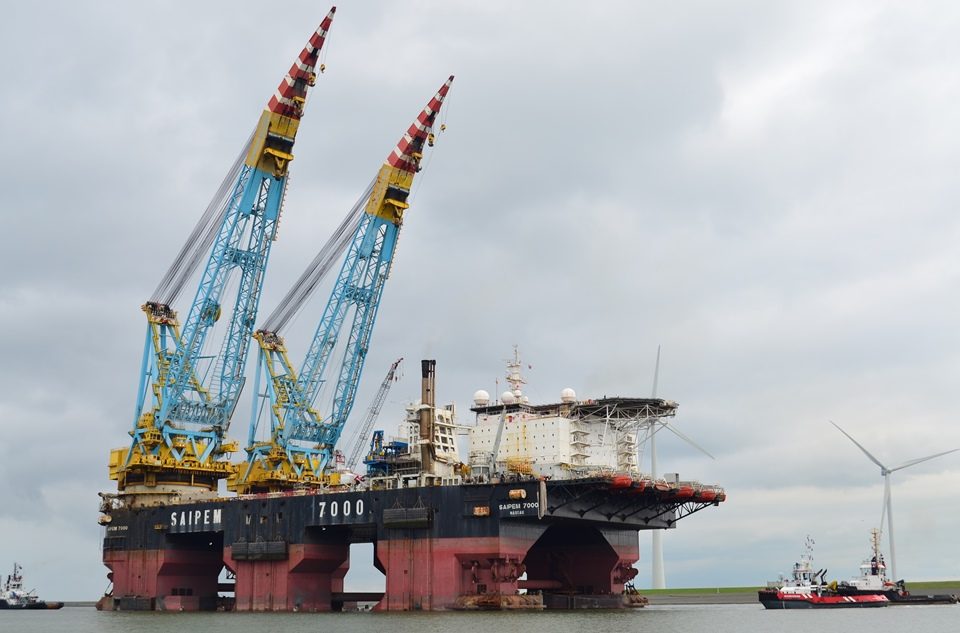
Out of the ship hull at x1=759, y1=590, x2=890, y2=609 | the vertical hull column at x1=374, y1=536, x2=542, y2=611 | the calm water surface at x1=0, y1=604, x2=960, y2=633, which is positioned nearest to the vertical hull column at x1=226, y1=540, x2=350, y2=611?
the calm water surface at x1=0, y1=604, x2=960, y2=633

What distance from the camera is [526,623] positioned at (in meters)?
44.6

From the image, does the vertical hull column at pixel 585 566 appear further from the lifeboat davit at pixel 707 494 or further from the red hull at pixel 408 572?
the lifeboat davit at pixel 707 494

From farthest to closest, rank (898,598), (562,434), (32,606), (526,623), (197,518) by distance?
1. (32,606)
2. (898,598)
3. (197,518)
4. (562,434)
5. (526,623)

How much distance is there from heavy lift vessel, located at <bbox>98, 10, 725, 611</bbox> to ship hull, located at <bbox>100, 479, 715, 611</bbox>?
10 centimetres

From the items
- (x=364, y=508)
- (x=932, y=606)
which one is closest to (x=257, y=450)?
(x=364, y=508)

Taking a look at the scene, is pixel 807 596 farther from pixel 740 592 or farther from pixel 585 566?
pixel 740 592

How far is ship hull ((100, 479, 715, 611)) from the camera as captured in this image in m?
53.2

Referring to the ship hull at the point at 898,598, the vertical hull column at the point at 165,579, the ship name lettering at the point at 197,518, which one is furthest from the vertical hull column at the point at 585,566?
the vertical hull column at the point at 165,579

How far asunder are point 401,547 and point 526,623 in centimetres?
1277

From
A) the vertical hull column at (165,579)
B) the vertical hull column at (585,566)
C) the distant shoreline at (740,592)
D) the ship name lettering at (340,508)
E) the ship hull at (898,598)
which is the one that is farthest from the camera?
the distant shoreline at (740,592)

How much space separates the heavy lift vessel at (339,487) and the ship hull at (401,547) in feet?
0.34

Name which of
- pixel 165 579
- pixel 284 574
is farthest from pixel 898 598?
pixel 165 579

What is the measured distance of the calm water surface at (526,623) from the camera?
143 feet

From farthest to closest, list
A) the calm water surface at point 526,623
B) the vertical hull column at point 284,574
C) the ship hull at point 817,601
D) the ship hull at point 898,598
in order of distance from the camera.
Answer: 1. the ship hull at point 898,598
2. the ship hull at point 817,601
3. the vertical hull column at point 284,574
4. the calm water surface at point 526,623
